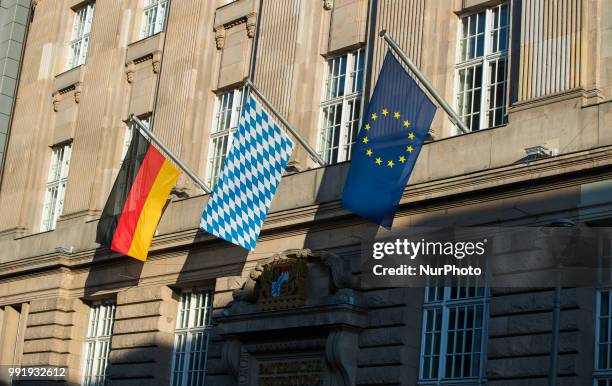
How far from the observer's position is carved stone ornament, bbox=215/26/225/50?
118ft

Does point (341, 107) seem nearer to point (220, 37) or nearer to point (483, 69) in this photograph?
point (483, 69)

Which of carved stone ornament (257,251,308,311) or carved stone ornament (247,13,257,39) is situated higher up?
carved stone ornament (247,13,257,39)

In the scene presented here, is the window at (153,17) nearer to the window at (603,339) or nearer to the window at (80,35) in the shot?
the window at (80,35)

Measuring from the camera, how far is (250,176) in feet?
94.9

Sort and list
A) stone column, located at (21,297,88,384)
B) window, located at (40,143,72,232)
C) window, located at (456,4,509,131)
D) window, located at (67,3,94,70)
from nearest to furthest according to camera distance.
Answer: window, located at (456,4,509,131), stone column, located at (21,297,88,384), window, located at (40,143,72,232), window, located at (67,3,94,70)

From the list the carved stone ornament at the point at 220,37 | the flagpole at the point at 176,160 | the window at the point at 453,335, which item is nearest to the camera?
the window at the point at 453,335

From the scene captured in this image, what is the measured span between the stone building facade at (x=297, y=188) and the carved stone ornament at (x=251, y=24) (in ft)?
0.28

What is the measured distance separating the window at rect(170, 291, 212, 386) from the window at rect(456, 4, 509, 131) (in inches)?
377

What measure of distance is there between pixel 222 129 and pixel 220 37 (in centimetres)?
308

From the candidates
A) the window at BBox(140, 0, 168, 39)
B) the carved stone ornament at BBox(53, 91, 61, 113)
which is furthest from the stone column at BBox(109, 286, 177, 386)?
the carved stone ornament at BBox(53, 91, 61, 113)

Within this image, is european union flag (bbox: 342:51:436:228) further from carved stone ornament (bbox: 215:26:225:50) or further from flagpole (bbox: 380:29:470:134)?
carved stone ornament (bbox: 215:26:225:50)

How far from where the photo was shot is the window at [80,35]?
142ft

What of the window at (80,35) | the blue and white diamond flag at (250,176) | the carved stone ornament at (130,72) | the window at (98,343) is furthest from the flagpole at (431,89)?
the window at (80,35)

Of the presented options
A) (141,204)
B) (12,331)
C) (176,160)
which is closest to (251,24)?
(176,160)
